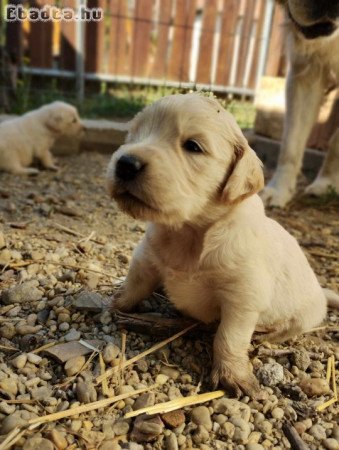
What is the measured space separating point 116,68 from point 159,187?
700 cm

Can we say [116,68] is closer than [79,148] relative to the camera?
No

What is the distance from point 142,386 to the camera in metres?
1.82

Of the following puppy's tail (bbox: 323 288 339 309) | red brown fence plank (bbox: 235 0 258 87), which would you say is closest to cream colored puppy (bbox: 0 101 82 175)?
puppy's tail (bbox: 323 288 339 309)

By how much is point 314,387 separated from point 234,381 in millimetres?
355

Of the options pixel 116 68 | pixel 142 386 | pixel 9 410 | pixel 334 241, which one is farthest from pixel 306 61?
pixel 116 68

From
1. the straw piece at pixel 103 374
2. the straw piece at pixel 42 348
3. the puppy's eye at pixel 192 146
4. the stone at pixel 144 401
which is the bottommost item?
the stone at pixel 144 401

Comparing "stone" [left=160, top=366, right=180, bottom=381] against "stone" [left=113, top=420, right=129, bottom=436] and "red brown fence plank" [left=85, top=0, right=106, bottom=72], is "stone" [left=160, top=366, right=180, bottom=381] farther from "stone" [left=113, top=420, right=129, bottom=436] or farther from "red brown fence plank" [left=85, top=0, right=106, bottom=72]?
"red brown fence plank" [left=85, top=0, right=106, bottom=72]

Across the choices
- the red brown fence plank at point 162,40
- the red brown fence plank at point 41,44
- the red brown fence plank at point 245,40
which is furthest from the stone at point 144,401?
the red brown fence plank at point 41,44

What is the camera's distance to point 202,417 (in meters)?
1.69

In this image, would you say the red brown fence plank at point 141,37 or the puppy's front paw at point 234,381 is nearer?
the puppy's front paw at point 234,381

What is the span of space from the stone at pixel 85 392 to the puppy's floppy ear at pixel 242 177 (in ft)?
2.75

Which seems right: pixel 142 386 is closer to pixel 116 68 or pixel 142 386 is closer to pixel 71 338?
pixel 71 338

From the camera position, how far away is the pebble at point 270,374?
192cm

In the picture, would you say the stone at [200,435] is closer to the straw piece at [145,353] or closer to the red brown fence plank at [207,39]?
the straw piece at [145,353]
